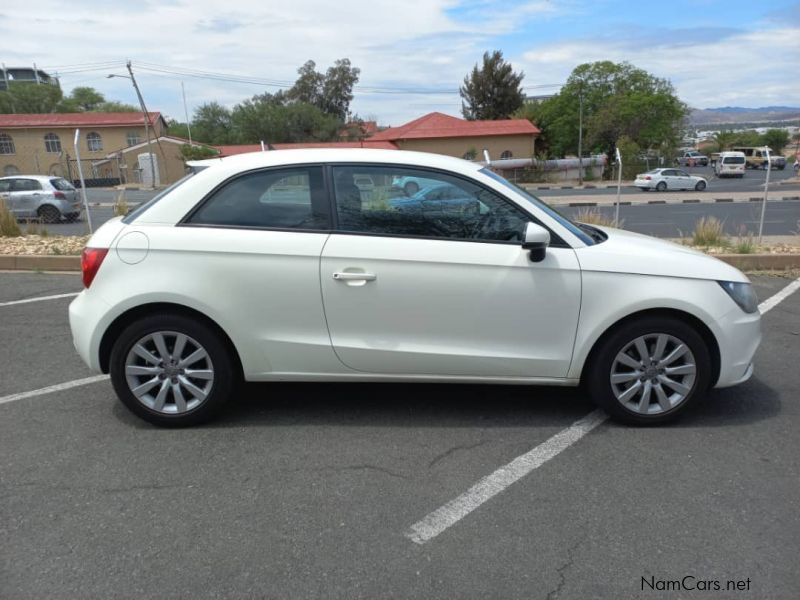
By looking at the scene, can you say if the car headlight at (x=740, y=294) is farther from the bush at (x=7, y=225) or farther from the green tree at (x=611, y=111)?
the green tree at (x=611, y=111)

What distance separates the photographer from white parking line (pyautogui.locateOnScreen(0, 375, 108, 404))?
172 inches

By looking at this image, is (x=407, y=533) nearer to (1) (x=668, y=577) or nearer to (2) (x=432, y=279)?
(1) (x=668, y=577)

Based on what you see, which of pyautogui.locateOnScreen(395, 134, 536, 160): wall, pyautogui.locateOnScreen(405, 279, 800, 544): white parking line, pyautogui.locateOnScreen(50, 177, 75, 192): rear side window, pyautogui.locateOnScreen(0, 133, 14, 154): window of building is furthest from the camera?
pyautogui.locateOnScreen(0, 133, 14, 154): window of building

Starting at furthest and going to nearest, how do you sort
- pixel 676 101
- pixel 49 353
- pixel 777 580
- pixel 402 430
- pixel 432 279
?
pixel 676 101
pixel 49 353
pixel 402 430
pixel 432 279
pixel 777 580

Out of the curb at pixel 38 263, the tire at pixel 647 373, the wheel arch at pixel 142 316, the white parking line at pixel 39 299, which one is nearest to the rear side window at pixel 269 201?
the wheel arch at pixel 142 316

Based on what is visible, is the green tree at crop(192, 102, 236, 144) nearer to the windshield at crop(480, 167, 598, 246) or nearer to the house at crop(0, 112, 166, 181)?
the house at crop(0, 112, 166, 181)

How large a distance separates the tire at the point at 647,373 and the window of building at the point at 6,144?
66.9 m

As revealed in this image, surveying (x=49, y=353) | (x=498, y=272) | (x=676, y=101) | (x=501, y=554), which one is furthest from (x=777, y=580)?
(x=676, y=101)

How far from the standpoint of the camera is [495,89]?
75750mm

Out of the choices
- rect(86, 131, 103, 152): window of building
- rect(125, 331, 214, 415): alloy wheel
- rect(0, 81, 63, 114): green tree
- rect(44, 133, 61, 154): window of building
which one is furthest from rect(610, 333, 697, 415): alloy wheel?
rect(0, 81, 63, 114): green tree

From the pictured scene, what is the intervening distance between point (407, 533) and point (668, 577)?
1.10 metres

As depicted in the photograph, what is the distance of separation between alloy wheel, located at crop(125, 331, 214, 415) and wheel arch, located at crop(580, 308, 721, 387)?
7.63 ft

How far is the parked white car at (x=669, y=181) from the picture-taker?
128ft

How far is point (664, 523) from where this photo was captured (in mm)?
2900
